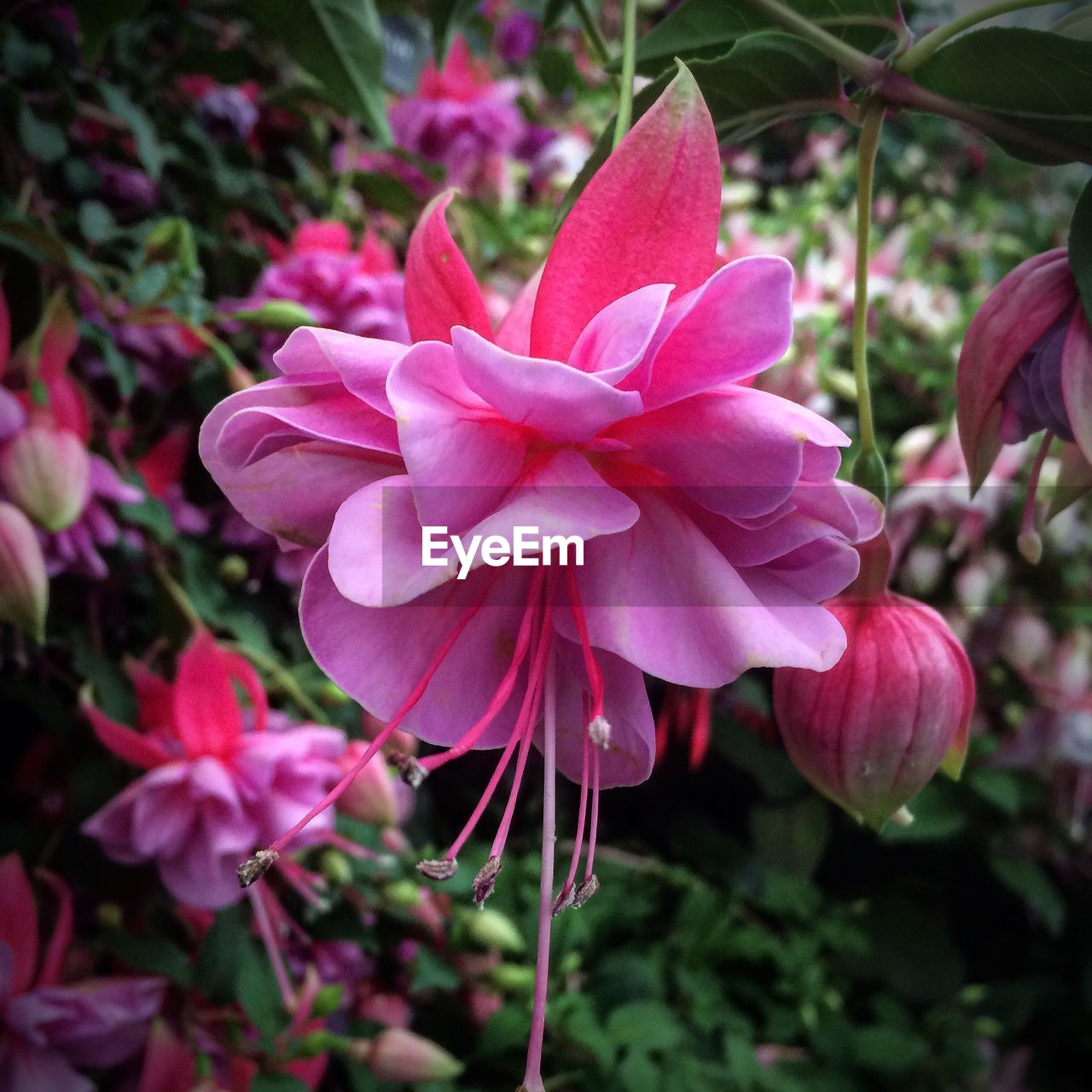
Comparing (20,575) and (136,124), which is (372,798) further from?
(136,124)

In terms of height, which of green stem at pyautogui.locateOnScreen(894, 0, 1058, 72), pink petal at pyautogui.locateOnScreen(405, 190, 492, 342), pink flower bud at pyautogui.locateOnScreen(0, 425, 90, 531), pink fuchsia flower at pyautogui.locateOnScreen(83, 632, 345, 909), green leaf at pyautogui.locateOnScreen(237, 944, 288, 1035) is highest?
green stem at pyautogui.locateOnScreen(894, 0, 1058, 72)

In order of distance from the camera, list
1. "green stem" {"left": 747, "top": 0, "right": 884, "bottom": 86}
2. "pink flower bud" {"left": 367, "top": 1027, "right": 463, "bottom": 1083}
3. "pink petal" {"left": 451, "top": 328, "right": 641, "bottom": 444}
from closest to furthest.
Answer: "pink petal" {"left": 451, "top": 328, "right": 641, "bottom": 444} < "green stem" {"left": 747, "top": 0, "right": 884, "bottom": 86} < "pink flower bud" {"left": 367, "top": 1027, "right": 463, "bottom": 1083}

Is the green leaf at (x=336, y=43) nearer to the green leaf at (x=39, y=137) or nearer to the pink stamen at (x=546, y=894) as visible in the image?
the green leaf at (x=39, y=137)

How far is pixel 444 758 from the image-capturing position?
0.75 feet

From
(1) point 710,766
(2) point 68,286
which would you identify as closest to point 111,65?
(2) point 68,286

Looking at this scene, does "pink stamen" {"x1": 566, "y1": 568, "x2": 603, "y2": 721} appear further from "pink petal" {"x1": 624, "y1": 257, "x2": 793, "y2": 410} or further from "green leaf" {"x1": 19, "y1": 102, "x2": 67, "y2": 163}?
"green leaf" {"x1": 19, "y1": 102, "x2": 67, "y2": 163}

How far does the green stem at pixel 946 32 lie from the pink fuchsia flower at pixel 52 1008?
53 centimetres

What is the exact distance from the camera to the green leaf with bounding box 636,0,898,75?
330 millimetres

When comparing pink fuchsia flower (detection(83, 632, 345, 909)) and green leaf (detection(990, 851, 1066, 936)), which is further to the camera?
green leaf (detection(990, 851, 1066, 936))

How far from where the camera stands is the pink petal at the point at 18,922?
45 cm

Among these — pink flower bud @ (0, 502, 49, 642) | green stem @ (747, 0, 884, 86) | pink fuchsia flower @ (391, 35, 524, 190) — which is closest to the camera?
green stem @ (747, 0, 884, 86)

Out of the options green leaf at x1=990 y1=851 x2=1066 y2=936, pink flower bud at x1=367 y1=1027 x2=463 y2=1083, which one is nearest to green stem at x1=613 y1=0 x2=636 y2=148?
pink flower bud at x1=367 y1=1027 x2=463 y2=1083

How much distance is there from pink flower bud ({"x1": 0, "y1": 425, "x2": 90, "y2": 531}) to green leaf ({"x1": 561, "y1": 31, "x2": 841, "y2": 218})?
0.29 meters

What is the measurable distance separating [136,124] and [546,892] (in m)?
0.57
